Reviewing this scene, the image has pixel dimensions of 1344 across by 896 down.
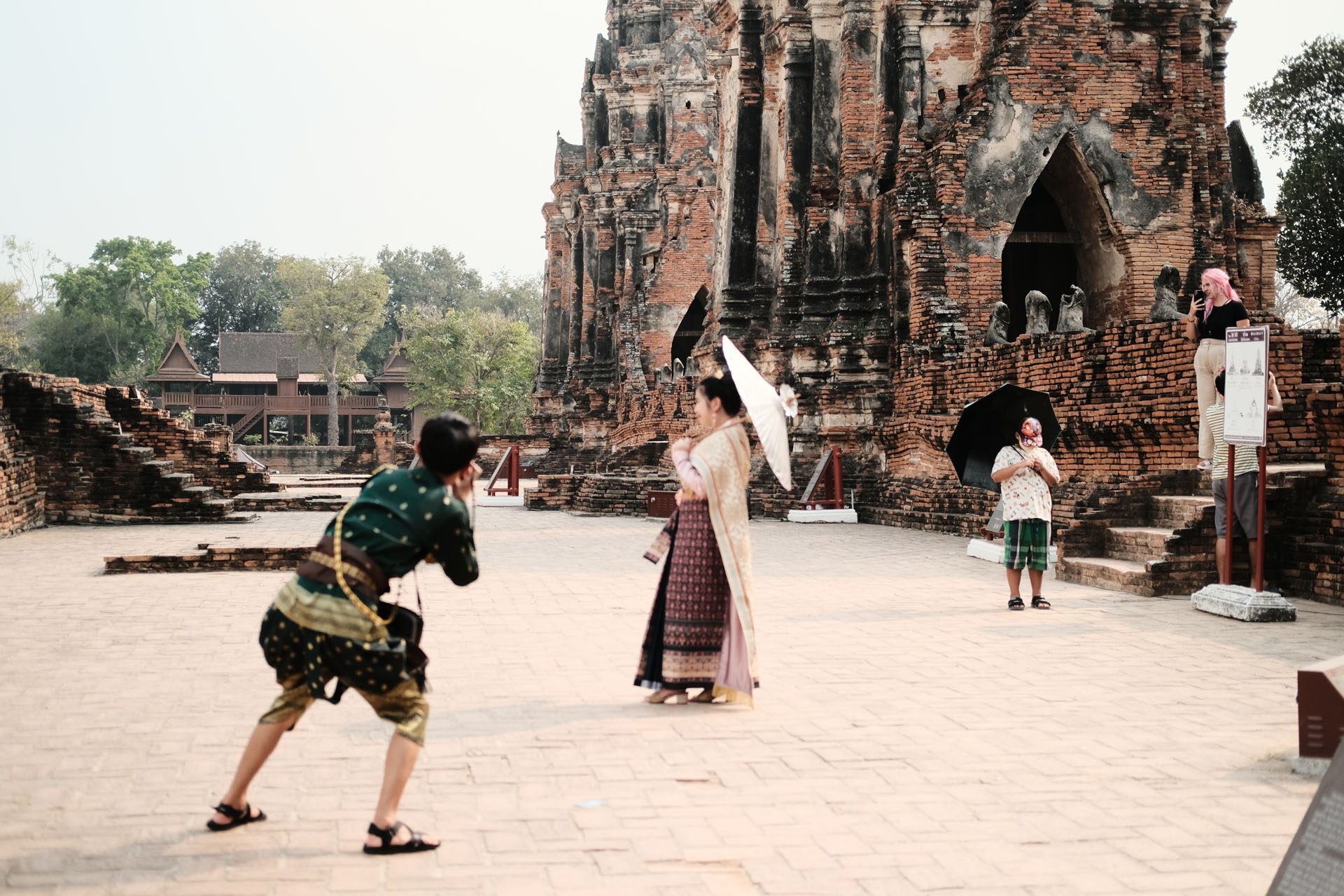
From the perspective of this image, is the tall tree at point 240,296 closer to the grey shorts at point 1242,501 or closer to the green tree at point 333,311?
the green tree at point 333,311

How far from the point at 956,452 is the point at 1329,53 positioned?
23942mm

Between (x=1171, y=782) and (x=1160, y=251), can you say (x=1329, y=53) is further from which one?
(x=1171, y=782)

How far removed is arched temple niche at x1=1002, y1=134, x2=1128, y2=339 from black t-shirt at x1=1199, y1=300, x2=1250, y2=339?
Result: 8314 millimetres

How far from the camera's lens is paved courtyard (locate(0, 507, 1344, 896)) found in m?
3.69

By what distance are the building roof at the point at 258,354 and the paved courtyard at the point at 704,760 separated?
55193 mm

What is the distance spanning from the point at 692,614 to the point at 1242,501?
14.1 feet

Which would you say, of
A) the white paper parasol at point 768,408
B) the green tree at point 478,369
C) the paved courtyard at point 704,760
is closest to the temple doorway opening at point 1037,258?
the paved courtyard at point 704,760

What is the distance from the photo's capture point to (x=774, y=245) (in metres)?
20.9

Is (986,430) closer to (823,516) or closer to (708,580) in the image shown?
(708,580)

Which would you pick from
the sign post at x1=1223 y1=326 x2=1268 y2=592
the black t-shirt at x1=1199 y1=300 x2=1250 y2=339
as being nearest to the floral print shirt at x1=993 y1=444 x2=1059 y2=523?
the sign post at x1=1223 y1=326 x2=1268 y2=592

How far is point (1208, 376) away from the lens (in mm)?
9031

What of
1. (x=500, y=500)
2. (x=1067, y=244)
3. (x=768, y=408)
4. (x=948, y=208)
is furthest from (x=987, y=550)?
(x=500, y=500)

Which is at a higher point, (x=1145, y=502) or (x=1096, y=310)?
(x=1096, y=310)

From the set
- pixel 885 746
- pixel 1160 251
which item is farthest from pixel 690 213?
pixel 885 746
